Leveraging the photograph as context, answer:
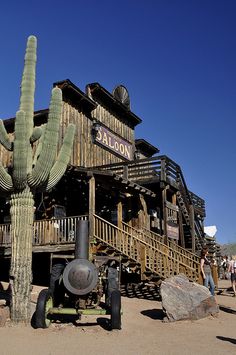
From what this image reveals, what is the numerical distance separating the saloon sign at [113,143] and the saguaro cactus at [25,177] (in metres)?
9.93

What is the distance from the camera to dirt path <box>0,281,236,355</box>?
716 cm

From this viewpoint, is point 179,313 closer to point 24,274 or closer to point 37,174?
point 24,274

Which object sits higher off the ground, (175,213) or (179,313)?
(175,213)

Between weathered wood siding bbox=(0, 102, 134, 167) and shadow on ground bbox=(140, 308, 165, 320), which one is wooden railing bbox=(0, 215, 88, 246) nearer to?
weathered wood siding bbox=(0, 102, 134, 167)

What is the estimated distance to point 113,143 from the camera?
880 inches

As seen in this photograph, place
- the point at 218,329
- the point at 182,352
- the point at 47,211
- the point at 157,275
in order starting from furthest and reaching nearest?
the point at 47,211 < the point at 157,275 < the point at 218,329 < the point at 182,352

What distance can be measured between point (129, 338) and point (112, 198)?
11149 millimetres

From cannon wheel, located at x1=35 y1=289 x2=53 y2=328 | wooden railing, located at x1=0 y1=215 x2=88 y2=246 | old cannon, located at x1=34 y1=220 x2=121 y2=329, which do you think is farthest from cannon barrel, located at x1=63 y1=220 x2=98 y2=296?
wooden railing, located at x1=0 y1=215 x2=88 y2=246

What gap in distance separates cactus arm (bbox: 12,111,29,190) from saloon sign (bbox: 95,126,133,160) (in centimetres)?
1060

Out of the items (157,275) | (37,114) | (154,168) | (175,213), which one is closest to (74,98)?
(37,114)

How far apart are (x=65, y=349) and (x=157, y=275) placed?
7.35 m

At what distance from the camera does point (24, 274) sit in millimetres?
9805

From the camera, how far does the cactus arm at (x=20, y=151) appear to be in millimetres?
9703

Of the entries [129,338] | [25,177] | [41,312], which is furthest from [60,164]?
[129,338]
